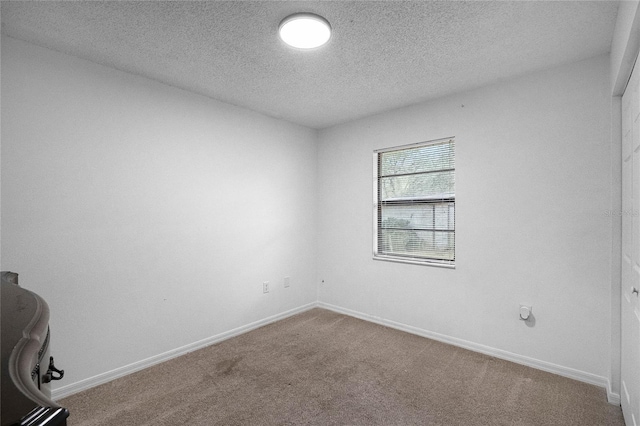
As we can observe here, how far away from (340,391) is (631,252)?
205 cm

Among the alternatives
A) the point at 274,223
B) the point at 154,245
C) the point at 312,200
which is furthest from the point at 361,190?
the point at 154,245

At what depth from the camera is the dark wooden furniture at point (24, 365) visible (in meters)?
0.53

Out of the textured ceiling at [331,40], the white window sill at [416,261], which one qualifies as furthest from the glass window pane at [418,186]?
the textured ceiling at [331,40]

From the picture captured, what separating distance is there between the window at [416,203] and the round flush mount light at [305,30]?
1.75m

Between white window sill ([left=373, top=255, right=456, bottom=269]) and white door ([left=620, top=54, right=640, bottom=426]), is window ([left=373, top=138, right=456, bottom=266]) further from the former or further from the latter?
white door ([left=620, top=54, right=640, bottom=426])

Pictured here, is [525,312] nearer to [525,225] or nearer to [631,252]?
[525,225]

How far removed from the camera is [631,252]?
1.85 meters

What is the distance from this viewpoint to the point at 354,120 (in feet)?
12.9

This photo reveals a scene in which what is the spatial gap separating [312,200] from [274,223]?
731 mm

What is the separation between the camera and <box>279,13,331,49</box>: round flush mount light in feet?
6.22

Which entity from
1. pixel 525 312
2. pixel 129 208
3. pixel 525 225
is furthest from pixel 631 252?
pixel 129 208

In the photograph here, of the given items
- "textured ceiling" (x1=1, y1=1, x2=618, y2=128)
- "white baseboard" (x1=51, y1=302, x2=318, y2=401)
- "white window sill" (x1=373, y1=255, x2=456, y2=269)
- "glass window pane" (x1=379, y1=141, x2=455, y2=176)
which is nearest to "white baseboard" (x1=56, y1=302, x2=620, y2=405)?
"white baseboard" (x1=51, y1=302, x2=318, y2=401)

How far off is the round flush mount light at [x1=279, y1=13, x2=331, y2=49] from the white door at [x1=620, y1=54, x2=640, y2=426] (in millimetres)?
1736

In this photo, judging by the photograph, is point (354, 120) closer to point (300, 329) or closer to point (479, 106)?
point (479, 106)
